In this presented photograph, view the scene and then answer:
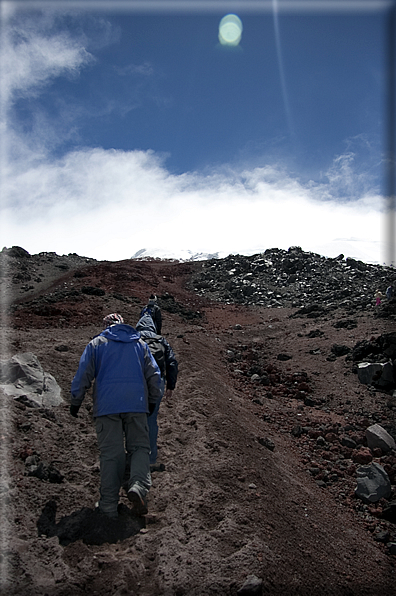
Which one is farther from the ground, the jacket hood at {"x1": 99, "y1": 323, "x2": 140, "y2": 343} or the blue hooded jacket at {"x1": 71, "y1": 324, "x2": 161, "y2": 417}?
the jacket hood at {"x1": 99, "y1": 323, "x2": 140, "y2": 343}

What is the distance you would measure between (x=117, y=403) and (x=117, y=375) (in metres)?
0.25

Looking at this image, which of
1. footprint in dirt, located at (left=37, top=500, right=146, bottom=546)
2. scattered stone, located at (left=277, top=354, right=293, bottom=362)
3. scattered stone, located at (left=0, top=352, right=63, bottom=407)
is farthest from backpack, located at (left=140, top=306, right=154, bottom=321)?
scattered stone, located at (left=277, top=354, right=293, bottom=362)

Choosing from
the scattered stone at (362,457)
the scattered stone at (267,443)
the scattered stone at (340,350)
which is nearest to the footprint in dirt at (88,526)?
the scattered stone at (267,443)

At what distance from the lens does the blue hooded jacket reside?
346 centimetres

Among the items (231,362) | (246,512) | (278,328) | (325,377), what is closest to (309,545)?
(246,512)

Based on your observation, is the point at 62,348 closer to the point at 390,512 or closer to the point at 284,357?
the point at 390,512

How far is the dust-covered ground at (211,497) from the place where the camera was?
2.76 m

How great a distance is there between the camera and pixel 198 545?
3043 millimetres

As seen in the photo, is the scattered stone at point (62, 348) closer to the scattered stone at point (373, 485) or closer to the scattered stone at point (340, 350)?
the scattered stone at point (373, 485)

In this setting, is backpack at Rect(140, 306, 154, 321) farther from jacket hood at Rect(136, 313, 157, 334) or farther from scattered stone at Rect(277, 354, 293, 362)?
scattered stone at Rect(277, 354, 293, 362)

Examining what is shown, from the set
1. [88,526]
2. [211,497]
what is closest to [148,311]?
[211,497]

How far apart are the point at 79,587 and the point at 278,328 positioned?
13891 millimetres

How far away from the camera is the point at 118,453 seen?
3.43m

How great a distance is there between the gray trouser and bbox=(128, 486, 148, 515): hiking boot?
0.06 metres
